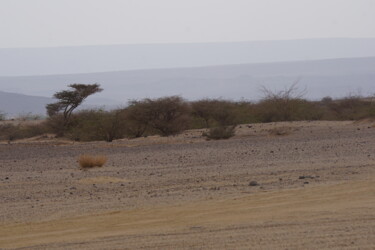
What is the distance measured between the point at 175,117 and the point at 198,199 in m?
26.8

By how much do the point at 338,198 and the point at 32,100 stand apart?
512 feet

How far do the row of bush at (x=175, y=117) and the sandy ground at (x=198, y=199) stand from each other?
39.4 feet

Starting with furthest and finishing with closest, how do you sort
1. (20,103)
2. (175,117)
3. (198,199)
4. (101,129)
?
(20,103)
(175,117)
(101,129)
(198,199)

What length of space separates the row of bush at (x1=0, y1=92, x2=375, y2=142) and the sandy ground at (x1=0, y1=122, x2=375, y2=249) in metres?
12.0

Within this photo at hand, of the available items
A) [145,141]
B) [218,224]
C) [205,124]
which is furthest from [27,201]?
[205,124]

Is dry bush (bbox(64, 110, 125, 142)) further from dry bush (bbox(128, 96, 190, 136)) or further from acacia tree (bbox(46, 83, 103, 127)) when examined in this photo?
Answer: acacia tree (bbox(46, 83, 103, 127))

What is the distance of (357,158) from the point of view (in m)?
22.6

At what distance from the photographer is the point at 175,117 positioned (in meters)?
42.0

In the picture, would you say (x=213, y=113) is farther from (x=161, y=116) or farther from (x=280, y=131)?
(x=280, y=131)

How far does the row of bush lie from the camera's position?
4159 cm

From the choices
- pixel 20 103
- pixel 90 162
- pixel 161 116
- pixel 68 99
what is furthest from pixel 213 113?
pixel 20 103

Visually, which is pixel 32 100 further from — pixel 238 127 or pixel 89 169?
pixel 89 169

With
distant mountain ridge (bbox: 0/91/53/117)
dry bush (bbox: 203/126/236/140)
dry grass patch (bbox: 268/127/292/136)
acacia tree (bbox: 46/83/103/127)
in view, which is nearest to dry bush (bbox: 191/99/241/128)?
acacia tree (bbox: 46/83/103/127)

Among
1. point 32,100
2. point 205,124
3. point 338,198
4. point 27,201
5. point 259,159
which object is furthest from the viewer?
point 32,100
